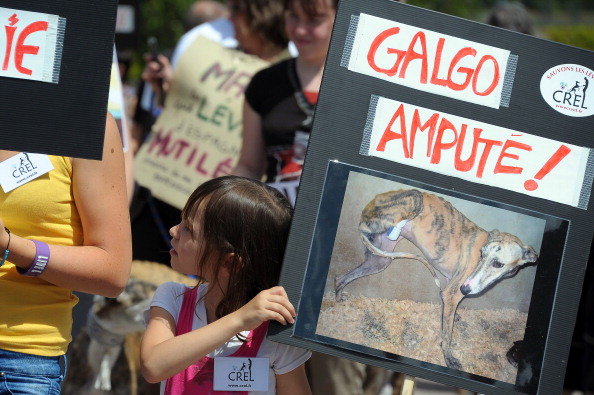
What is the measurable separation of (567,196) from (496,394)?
49cm

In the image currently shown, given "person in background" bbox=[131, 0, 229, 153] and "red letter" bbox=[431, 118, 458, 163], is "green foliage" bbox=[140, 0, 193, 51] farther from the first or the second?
"red letter" bbox=[431, 118, 458, 163]

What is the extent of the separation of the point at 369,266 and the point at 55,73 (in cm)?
81

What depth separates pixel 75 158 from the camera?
2102mm

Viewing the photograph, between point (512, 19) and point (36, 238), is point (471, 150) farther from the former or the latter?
point (512, 19)

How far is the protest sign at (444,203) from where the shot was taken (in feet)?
6.73

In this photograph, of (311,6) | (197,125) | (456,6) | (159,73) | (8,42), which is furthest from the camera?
(456,6)

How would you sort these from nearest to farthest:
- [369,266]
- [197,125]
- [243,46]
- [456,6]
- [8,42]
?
[8,42], [369,266], [197,125], [243,46], [456,6]

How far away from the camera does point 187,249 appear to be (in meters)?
2.17

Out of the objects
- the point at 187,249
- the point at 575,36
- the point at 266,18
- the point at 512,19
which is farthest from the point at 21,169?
the point at 575,36

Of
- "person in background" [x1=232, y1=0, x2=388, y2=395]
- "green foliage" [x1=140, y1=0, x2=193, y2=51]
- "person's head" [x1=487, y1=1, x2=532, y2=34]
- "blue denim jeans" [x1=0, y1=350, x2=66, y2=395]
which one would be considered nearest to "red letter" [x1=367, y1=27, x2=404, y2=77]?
"blue denim jeans" [x1=0, y1=350, x2=66, y2=395]

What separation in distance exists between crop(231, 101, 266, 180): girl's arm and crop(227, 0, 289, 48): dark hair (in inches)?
30.6

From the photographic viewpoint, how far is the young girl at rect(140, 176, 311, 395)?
2.14 metres

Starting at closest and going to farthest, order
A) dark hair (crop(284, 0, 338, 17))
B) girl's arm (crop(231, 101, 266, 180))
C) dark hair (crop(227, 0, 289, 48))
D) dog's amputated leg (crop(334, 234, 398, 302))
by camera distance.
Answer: dog's amputated leg (crop(334, 234, 398, 302)) → dark hair (crop(284, 0, 338, 17)) → girl's arm (crop(231, 101, 266, 180)) → dark hair (crop(227, 0, 289, 48))

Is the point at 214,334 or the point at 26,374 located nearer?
the point at 214,334
